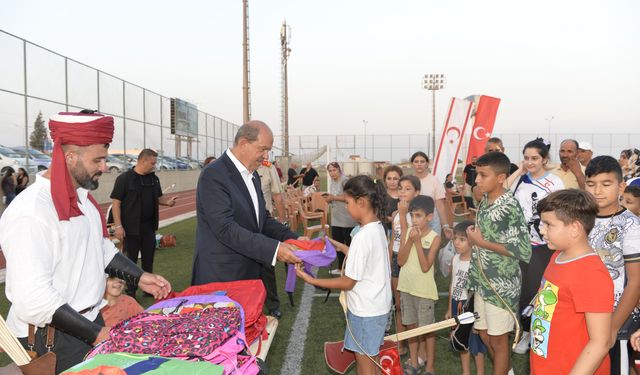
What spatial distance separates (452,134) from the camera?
961 centimetres

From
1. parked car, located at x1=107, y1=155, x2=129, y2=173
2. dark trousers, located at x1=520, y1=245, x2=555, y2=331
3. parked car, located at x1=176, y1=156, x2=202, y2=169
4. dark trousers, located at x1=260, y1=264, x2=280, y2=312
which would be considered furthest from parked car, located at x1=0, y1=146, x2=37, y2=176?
parked car, located at x1=176, y1=156, x2=202, y2=169

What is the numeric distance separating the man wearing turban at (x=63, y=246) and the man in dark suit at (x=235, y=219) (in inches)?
31.5

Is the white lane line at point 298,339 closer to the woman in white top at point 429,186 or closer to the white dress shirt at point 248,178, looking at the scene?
the white dress shirt at point 248,178

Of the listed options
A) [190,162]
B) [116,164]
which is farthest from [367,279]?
[190,162]

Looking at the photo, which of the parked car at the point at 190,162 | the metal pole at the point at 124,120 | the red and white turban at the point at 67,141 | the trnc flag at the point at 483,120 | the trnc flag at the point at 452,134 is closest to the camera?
the red and white turban at the point at 67,141

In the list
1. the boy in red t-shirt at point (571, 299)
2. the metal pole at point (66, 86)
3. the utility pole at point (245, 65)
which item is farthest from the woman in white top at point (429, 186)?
the utility pole at point (245, 65)

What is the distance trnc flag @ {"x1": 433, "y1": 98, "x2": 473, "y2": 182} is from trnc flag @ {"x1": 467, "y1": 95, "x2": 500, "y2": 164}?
12.0 inches

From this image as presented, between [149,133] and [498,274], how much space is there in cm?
2445

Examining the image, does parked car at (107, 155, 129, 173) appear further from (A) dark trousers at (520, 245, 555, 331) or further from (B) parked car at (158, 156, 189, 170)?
(A) dark trousers at (520, 245, 555, 331)

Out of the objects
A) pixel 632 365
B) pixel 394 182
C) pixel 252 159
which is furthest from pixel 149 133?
pixel 632 365

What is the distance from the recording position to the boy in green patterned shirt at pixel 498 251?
3.21 meters

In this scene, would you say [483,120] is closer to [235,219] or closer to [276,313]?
[276,313]

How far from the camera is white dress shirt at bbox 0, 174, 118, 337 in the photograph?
1860 mm

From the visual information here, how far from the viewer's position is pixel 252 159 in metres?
3.39
